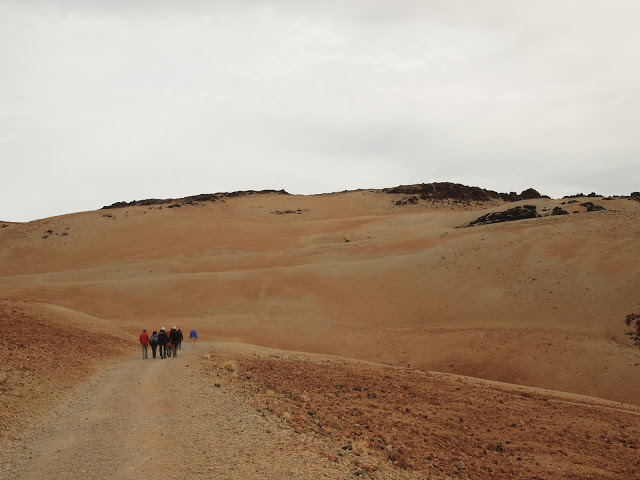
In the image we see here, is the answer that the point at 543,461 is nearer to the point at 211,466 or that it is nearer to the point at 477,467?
the point at 477,467

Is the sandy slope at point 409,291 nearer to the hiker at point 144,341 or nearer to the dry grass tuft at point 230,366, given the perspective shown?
the hiker at point 144,341

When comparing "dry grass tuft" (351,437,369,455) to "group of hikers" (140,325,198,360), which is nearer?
"dry grass tuft" (351,437,369,455)

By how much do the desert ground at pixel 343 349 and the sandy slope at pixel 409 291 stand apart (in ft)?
0.49

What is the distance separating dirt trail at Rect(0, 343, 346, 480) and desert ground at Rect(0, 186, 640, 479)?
0.06 metres

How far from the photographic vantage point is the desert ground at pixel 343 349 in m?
10.1

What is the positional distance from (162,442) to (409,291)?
Answer: 25.4m

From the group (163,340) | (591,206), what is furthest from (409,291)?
(591,206)

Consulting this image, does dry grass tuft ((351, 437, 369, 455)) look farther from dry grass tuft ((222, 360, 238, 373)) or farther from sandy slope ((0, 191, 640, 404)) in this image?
sandy slope ((0, 191, 640, 404))

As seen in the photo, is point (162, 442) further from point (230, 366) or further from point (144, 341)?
point (144, 341)

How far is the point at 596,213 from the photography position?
3747 centimetres

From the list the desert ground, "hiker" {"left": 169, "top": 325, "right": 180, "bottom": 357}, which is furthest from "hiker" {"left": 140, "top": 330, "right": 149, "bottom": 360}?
"hiker" {"left": 169, "top": 325, "right": 180, "bottom": 357}

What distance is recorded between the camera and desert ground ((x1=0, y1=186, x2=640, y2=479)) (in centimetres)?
1010

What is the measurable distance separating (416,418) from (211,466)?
240 inches

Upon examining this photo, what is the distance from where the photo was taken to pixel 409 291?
3356cm
